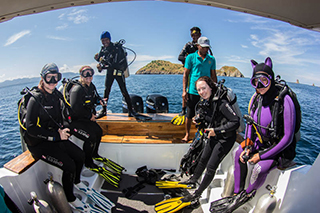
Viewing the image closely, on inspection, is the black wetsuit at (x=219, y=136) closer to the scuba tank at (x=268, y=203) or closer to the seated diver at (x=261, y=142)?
the seated diver at (x=261, y=142)

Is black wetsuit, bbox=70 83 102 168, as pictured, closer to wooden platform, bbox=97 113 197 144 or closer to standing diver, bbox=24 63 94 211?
standing diver, bbox=24 63 94 211

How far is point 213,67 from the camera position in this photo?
122 inches

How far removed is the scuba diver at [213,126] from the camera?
7.49ft

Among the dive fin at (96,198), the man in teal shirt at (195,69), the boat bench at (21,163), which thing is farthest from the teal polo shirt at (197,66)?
the boat bench at (21,163)

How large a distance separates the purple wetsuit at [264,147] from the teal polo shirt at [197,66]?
106 cm

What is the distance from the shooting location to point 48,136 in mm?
2133

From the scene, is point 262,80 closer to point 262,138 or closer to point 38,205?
point 262,138

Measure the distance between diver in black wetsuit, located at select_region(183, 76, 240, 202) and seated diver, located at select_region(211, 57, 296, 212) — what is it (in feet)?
0.59

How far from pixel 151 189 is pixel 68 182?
1.32 meters

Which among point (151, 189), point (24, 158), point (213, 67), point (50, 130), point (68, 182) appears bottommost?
point (151, 189)

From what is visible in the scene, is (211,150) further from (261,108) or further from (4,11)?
(4,11)

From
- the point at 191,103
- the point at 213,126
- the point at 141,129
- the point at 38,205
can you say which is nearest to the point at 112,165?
the point at 141,129

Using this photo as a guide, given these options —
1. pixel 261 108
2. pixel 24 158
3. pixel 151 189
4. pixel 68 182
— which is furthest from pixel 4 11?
pixel 151 189

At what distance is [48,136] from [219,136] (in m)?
1.97
